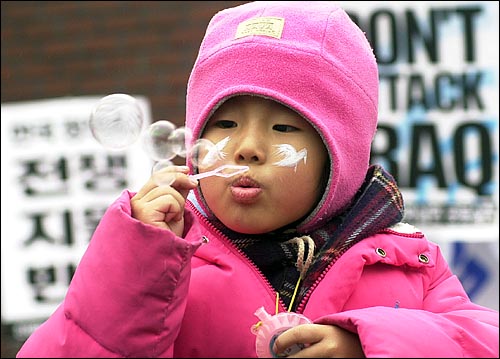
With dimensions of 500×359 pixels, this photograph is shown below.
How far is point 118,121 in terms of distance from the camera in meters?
1.70

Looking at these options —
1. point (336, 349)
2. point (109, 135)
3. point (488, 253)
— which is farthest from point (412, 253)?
point (488, 253)

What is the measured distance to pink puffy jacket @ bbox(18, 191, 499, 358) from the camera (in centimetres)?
147

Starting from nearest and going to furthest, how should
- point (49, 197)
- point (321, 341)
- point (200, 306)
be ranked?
point (321, 341)
point (200, 306)
point (49, 197)

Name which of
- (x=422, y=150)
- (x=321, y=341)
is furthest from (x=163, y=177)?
(x=422, y=150)

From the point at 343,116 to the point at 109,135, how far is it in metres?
0.48

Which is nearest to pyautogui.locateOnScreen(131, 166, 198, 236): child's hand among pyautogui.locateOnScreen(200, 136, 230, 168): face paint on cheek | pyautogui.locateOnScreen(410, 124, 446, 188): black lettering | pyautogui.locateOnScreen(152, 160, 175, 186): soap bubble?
pyautogui.locateOnScreen(152, 160, 175, 186): soap bubble

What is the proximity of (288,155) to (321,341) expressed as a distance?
42 centimetres

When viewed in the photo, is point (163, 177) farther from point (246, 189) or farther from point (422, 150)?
point (422, 150)

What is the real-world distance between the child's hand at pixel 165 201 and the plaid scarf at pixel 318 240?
0.27 metres

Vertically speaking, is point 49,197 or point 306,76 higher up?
point 306,76

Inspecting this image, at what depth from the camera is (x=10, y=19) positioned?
4.71 meters

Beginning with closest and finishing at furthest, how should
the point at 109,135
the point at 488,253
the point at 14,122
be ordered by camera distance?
the point at 109,135 < the point at 488,253 < the point at 14,122

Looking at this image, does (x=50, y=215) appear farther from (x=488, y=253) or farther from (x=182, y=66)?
(x=488, y=253)

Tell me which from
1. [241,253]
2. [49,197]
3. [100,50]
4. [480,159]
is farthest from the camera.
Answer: [100,50]
